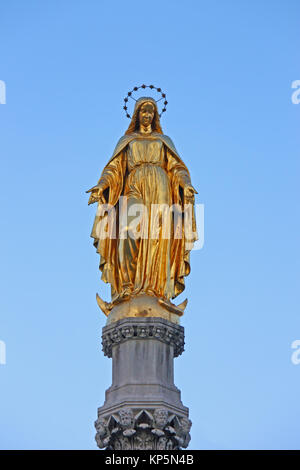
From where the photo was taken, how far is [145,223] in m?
23.1

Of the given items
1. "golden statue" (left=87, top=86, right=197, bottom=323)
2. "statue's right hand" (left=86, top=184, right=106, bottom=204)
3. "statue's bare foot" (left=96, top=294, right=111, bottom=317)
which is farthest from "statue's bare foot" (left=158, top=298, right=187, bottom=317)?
"statue's right hand" (left=86, top=184, right=106, bottom=204)

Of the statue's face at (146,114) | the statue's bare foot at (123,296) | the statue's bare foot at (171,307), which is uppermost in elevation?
the statue's face at (146,114)

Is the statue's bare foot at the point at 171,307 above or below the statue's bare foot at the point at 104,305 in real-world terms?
below

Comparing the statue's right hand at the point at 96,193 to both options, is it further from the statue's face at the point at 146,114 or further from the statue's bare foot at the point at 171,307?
the statue's bare foot at the point at 171,307

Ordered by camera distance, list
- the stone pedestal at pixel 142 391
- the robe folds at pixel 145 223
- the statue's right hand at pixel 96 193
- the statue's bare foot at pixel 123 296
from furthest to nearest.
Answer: the statue's right hand at pixel 96 193, the robe folds at pixel 145 223, the statue's bare foot at pixel 123 296, the stone pedestal at pixel 142 391

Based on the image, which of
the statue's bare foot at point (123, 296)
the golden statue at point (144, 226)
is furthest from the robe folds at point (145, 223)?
the statue's bare foot at point (123, 296)

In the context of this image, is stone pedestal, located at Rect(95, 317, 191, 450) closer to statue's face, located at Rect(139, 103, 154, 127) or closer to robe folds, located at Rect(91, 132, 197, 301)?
robe folds, located at Rect(91, 132, 197, 301)

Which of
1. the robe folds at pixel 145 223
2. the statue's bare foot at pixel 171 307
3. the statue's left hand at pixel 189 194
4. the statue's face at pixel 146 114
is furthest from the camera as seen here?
the statue's face at pixel 146 114

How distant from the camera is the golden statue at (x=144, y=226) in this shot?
2252 cm

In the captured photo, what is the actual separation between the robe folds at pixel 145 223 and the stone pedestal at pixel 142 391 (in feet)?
3.24

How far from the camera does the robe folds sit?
22797 millimetres

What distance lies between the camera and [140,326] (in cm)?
2178
